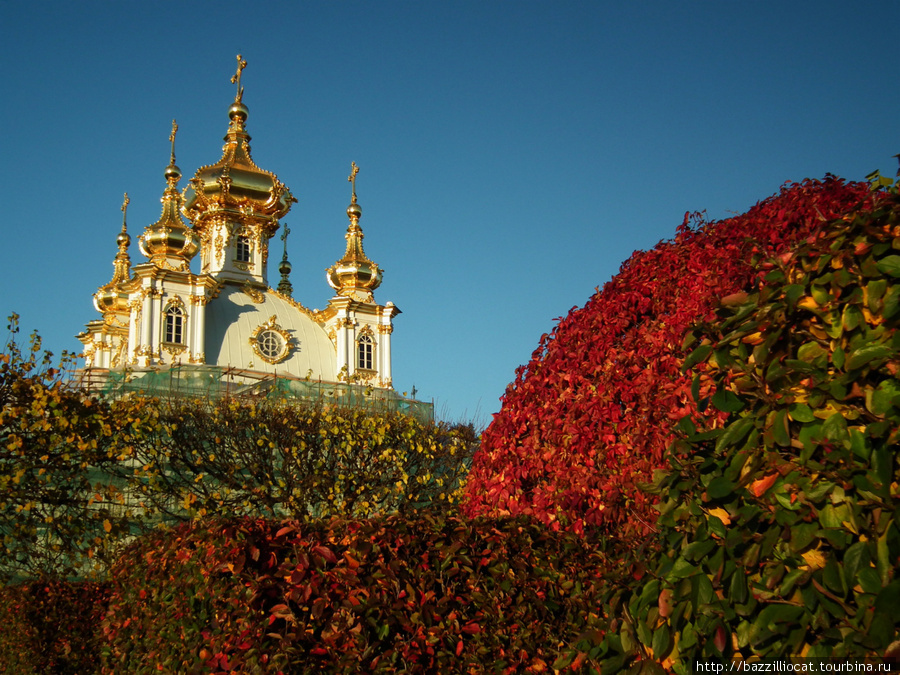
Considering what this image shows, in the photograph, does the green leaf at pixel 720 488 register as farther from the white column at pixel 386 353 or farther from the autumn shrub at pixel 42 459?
the white column at pixel 386 353

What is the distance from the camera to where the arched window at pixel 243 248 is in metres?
45.3

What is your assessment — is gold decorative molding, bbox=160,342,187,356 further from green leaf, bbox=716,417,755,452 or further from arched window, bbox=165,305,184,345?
green leaf, bbox=716,417,755,452

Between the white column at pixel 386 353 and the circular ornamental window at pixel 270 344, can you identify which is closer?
the circular ornamental window at pixel 270 344

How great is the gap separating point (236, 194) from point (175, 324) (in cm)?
1035

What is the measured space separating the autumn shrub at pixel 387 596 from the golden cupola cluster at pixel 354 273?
37918 millimetres

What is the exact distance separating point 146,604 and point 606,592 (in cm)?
423

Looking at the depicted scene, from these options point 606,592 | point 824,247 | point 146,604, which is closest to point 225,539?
point 146,604

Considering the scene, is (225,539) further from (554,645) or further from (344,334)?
(344,334)

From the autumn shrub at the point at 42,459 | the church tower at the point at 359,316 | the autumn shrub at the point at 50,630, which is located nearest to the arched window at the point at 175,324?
the church tower at the point at 359,316

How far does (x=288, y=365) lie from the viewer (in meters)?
40.4

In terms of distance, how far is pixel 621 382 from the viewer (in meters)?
4.83

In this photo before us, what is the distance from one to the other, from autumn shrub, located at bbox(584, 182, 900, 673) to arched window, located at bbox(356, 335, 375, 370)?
39.5 metres

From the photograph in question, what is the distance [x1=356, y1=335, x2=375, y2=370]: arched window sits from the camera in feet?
139

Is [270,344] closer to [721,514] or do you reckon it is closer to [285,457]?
[285,457]
